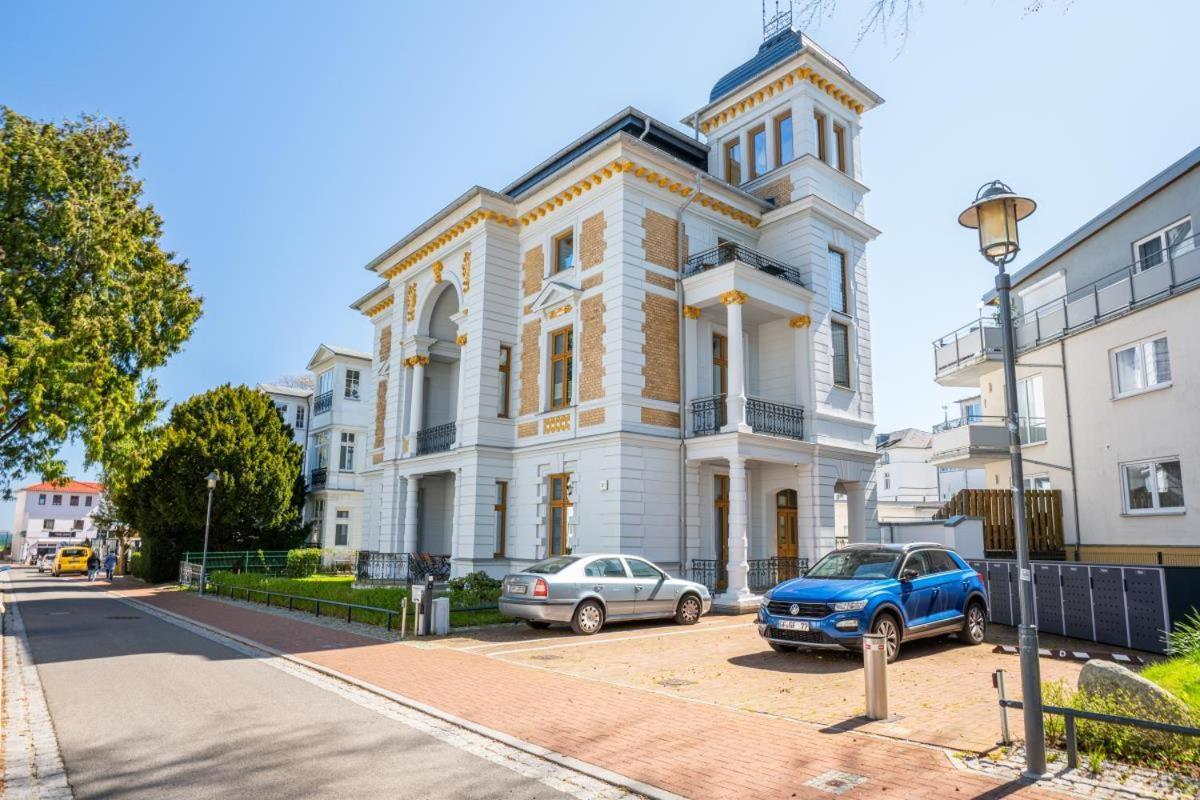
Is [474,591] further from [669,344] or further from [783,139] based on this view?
[783,139]

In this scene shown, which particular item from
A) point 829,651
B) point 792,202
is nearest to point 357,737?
point 829,651

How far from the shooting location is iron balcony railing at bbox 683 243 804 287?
20.1m

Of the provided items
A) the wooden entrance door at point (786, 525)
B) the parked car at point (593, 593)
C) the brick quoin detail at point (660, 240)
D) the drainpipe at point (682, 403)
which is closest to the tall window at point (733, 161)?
the drainpipe at point (682, 403)

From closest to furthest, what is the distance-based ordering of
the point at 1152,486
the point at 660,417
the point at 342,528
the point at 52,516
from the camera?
the point at 1152,486 < the point at 660,417 < the point at 342,528 < the point at 52,516

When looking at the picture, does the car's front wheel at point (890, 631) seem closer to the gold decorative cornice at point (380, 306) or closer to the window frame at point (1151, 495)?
the window frame at point (1151, 495)

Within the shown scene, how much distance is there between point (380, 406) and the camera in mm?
30125

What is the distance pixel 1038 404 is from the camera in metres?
23.3

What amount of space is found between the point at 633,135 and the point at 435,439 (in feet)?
38.5

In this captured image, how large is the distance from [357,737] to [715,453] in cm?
1290

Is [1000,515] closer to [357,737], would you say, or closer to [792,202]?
[792,202]

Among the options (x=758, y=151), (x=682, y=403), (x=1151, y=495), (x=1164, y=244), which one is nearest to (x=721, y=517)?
(x=682, y=403)

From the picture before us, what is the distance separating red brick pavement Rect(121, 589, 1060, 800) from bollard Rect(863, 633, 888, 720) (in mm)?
677

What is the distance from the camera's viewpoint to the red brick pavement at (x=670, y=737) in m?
5.49

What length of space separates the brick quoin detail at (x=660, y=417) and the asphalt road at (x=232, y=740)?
35.0ft
